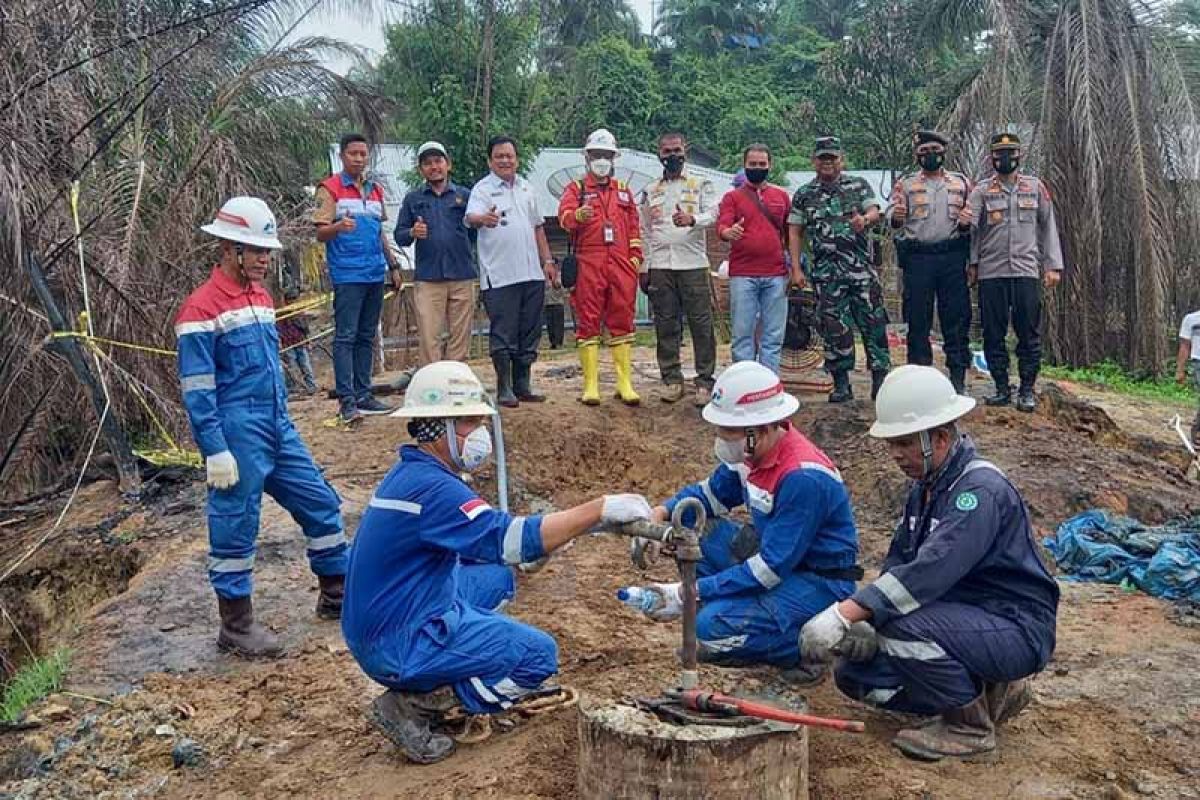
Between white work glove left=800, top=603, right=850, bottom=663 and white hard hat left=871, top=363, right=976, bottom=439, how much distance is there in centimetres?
67

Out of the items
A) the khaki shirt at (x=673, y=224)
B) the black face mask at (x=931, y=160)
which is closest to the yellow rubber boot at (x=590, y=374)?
the khaki shirt at (x=673, y=224)

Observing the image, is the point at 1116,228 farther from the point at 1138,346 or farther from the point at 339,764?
the point at 339,764

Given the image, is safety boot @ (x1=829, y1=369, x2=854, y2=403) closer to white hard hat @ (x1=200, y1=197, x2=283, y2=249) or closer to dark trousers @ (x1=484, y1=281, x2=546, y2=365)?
dark trousers @ (x1=484, y1=281, x2=546, y2=365)

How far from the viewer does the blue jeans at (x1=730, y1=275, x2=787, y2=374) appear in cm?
834

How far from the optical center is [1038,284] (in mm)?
8094

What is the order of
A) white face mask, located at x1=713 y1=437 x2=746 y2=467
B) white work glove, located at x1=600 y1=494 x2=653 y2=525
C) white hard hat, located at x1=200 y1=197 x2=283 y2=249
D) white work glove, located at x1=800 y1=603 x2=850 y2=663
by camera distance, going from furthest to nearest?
white hard hat, located at x1=200 y1=197 x2=283 y2=249 → white face mask, located at x1=713 y1=437 x2=746 y2=467 → white work glove, located at x1=800 y1=603 x2=850 y2=663 → white work glove, located at x1=600 y1=494 x2=653 y2=525

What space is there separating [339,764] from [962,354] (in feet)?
19.3

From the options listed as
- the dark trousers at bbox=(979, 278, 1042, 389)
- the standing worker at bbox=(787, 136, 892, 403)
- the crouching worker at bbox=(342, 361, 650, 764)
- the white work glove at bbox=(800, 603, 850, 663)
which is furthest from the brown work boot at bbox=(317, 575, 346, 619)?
the dark trousers at bbox=(979, 278, 1042, 389)

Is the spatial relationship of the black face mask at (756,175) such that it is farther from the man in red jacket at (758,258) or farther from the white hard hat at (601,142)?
the white hard hat at (601,142)

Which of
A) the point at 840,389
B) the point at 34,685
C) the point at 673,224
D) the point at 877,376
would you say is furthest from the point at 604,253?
the point at 34,685

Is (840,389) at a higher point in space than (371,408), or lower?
lower

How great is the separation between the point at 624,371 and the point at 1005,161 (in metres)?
3.21

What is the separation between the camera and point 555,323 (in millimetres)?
15805

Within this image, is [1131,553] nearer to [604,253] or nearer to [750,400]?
[750,400]
